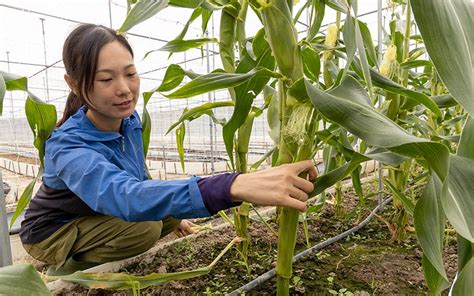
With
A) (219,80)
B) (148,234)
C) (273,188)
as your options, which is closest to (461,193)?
(273,188)

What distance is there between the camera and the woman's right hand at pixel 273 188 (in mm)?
458

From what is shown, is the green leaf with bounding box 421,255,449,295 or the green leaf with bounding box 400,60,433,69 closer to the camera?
the green leaf with bounding box 421,255,449,295

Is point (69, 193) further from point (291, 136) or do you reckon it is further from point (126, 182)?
point (291, 136)

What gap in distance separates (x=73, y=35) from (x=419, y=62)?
2.72 feet

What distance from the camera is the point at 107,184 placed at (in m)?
0.59

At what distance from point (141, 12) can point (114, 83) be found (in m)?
0.38

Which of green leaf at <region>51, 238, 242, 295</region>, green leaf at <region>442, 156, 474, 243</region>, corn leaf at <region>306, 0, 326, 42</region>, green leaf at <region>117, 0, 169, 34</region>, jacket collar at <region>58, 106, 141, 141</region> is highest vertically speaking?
corn leaf at <region>306, 0, 326, 42</region>

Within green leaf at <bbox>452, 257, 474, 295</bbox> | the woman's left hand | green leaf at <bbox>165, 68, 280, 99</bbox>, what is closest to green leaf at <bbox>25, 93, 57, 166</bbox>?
green leaf at <bbox>165, 68, 280, 99</bbox>

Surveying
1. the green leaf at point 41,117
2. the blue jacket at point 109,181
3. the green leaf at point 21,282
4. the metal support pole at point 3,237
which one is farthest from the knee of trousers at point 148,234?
Result: the green leaf at point 21,282

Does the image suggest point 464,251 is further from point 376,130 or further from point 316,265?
point 316,265

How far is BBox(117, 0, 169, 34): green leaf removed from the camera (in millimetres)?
409

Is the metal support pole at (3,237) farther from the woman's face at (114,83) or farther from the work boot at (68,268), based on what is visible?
the work boot at (68,268)

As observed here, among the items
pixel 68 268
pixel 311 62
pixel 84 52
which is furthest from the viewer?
pixel 68 268

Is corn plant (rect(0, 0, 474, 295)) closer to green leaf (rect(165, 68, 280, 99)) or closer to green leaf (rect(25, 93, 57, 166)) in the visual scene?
green leaf (rect(165, 68, 280, 99))
